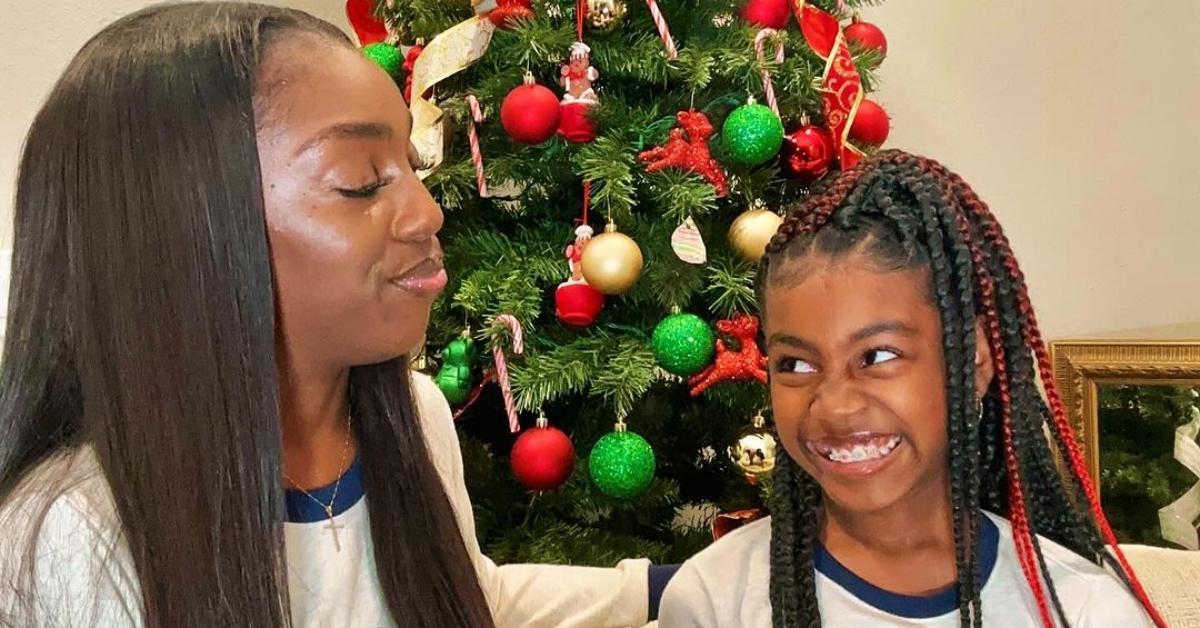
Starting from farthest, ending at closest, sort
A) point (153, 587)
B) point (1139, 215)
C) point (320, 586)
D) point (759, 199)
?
point (1139, 215), point (759, 199), point (320, 586), point (153, 587)

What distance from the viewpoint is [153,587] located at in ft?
2.19

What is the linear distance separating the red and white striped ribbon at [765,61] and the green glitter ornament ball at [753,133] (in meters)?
0.05

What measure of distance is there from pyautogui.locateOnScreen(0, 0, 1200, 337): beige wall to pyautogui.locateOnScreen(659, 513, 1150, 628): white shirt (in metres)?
1.26

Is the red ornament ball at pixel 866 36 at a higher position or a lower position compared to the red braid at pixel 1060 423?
higher

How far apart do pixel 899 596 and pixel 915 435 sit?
0.16 metres

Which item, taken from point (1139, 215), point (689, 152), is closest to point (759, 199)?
point (689, 152)

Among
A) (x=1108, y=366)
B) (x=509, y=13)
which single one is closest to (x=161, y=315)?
(x=509, y=13)

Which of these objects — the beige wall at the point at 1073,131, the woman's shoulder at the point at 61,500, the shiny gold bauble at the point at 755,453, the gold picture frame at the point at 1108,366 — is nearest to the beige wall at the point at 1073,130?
the beige wall at the point at 1073,131

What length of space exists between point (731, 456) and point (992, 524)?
404 mm

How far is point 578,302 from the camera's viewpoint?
121 cm

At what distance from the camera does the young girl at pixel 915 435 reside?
2.74ft

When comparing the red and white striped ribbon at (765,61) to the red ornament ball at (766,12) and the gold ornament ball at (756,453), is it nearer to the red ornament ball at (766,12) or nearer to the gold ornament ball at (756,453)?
the red ornament ball at (766,12)

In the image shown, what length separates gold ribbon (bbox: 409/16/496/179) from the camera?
1.26 m

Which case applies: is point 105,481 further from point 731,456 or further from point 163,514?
point 731,456
